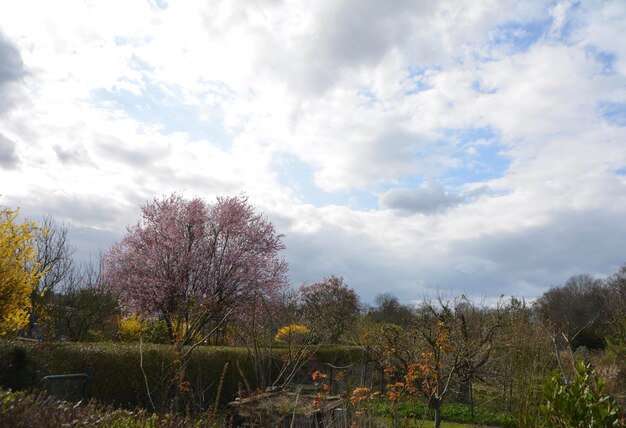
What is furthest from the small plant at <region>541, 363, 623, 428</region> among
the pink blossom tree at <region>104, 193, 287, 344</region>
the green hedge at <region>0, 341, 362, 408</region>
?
the pink blossom tree at <region>104, 193, 287, 344</region>

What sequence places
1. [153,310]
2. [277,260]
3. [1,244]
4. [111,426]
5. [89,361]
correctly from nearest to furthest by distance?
[111,426], [1,244], [89,361], [153,310], [277,260]

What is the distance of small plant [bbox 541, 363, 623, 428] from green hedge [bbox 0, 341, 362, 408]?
6.07 meters

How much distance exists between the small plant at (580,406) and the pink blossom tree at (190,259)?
43.4 ft

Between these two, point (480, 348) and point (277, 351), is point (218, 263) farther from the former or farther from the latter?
point (480, 348)

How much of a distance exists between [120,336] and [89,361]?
9.66 meters

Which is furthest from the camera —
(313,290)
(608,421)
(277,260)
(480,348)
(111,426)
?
(313,290)

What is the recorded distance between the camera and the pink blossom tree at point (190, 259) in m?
17.1

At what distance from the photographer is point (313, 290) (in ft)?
88.2

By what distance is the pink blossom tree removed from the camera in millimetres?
17078

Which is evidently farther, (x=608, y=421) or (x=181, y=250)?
(x=181, y=250)

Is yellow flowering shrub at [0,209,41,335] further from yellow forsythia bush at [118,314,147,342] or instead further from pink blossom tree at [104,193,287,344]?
yellow forsythia bush at [118,314,147,342]

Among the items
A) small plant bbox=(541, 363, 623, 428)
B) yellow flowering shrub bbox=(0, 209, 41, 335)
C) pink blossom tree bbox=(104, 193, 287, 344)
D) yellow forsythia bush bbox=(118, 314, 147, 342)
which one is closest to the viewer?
small plant bbox=(541, 363, 623, 428)

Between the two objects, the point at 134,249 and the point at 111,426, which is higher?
the point at 134,249

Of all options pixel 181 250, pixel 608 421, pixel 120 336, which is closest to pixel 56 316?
pixel 120 336
